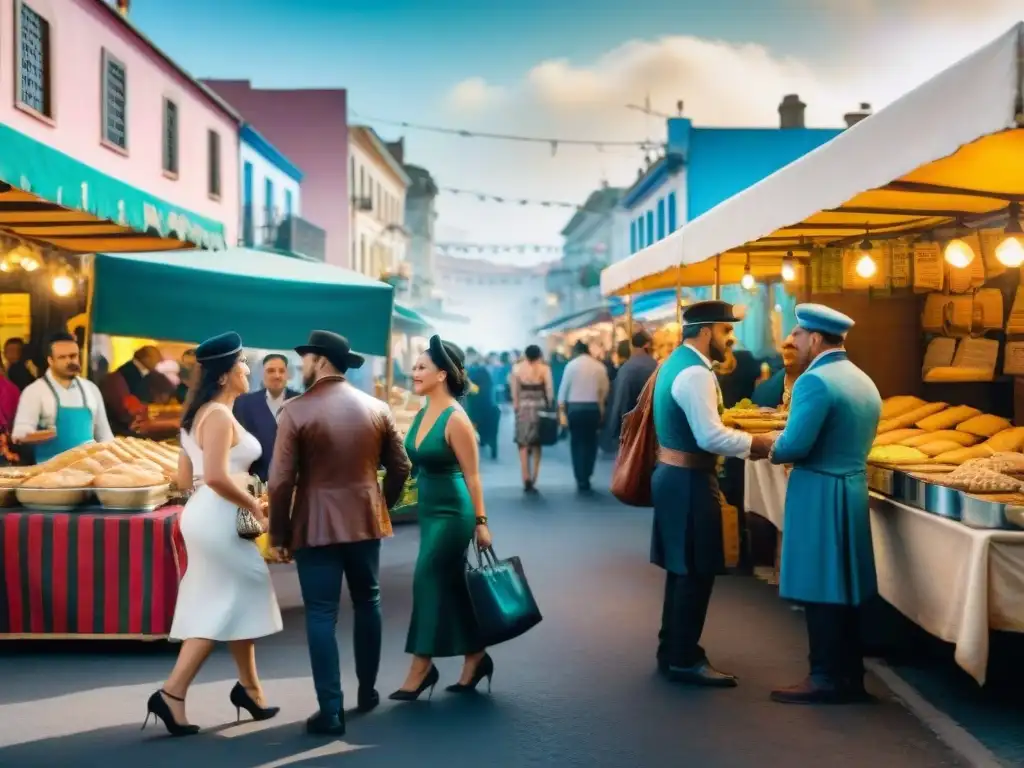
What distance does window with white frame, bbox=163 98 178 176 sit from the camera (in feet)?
76.9

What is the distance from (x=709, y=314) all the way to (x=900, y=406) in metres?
3.30

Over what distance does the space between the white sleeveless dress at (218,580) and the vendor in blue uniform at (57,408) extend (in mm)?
3664

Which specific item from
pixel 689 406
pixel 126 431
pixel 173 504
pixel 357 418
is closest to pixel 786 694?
pixel 689 406

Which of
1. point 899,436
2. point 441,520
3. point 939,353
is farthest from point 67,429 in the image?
point 939,353

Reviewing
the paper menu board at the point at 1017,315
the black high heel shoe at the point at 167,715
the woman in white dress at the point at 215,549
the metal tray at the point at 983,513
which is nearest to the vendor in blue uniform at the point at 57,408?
the woman in white dress at the point at 215,549

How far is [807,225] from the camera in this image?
349 inches

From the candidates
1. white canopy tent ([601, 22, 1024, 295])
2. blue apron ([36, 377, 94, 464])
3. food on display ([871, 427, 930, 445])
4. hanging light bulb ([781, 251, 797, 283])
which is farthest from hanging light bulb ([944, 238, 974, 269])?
blue apron ([36, 377, 94, 464])

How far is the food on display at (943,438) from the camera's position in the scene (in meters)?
7.96

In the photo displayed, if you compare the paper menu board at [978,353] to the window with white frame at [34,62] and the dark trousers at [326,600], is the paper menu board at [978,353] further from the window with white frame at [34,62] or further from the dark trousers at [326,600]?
the window with white frame at [34,62]

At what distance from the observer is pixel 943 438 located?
8031 mm

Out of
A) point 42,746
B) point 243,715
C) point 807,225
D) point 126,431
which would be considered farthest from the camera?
point 126,431

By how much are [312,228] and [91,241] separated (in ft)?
85.3

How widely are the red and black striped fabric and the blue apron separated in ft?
5.95

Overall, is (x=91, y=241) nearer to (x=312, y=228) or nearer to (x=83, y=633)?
(x=83, y=633)
